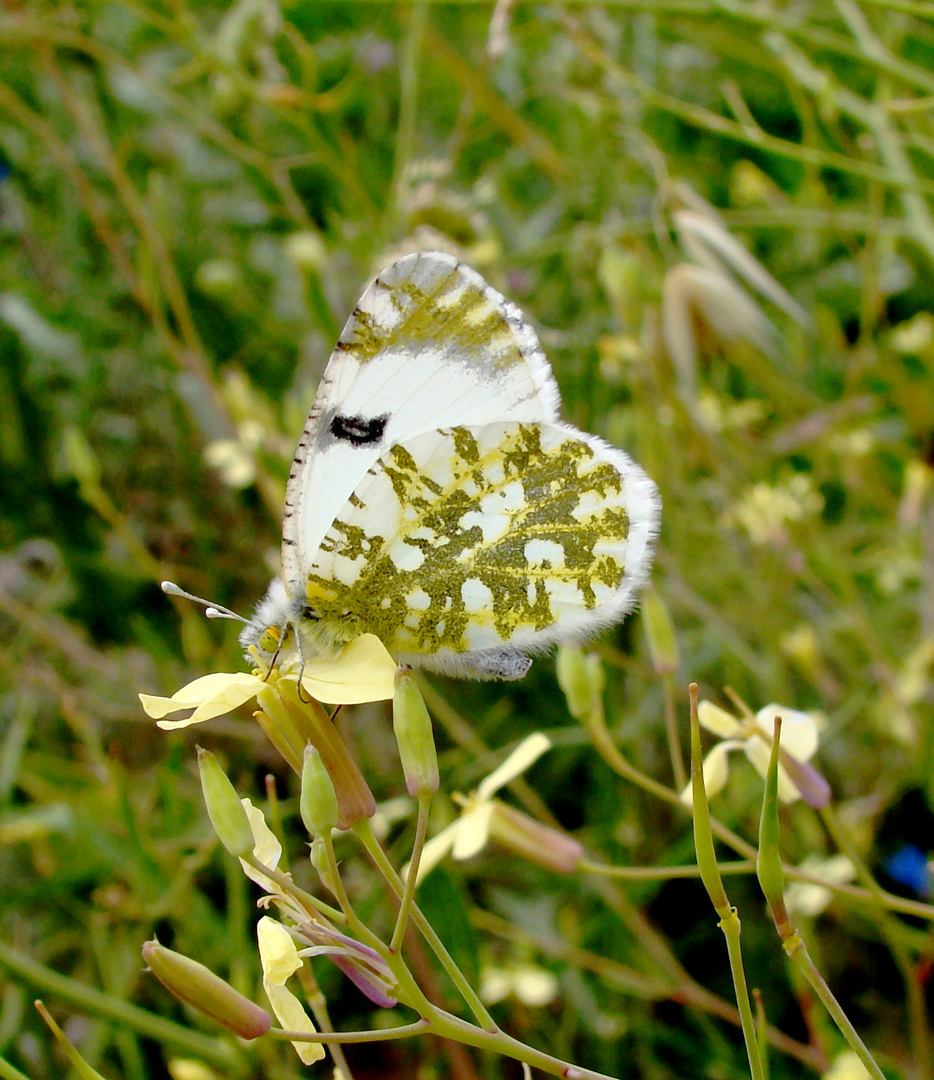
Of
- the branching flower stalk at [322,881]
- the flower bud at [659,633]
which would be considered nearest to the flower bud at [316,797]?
the branching flower stalk at [322,881]

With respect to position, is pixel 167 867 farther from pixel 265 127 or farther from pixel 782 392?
pixel 265 127

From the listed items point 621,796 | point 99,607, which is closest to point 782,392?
point 621,796

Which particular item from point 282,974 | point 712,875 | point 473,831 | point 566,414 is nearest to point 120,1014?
point 473,831

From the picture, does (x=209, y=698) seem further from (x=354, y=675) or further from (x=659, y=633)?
(x=659, y=633)

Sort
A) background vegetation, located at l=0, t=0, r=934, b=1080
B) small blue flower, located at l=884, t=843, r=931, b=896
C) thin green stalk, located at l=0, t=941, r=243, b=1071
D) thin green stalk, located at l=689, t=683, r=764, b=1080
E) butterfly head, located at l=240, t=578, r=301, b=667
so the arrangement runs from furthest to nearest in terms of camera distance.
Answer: small blue flower, located at l=884, t=843, r=931, b=896 → background vegetation, located at l=0, t=0, r=934, b=1080 → thin green stalk, located at l=0, t=941, r=243, b=1071 → butterfly head, located at l=240, t=578, r=301, b=667 → thin green stalk, located at l=689, t=683, r=764, b=1080

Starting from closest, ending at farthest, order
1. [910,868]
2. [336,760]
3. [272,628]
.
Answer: [336,760] → [272,628] → [910,868]

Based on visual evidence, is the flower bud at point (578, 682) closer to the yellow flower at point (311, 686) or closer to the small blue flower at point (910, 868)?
the yellow flower at point (311, 686)

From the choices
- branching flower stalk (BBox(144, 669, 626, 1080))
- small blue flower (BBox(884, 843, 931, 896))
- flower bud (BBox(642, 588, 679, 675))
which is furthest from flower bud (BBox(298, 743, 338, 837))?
small blue flower (BBox(884, 843, 931, 896))

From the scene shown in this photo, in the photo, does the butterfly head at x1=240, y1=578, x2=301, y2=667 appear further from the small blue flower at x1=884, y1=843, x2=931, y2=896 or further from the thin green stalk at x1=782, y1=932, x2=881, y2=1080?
the small blue flower at x1=884, y1=843, x2=931, y2=896
